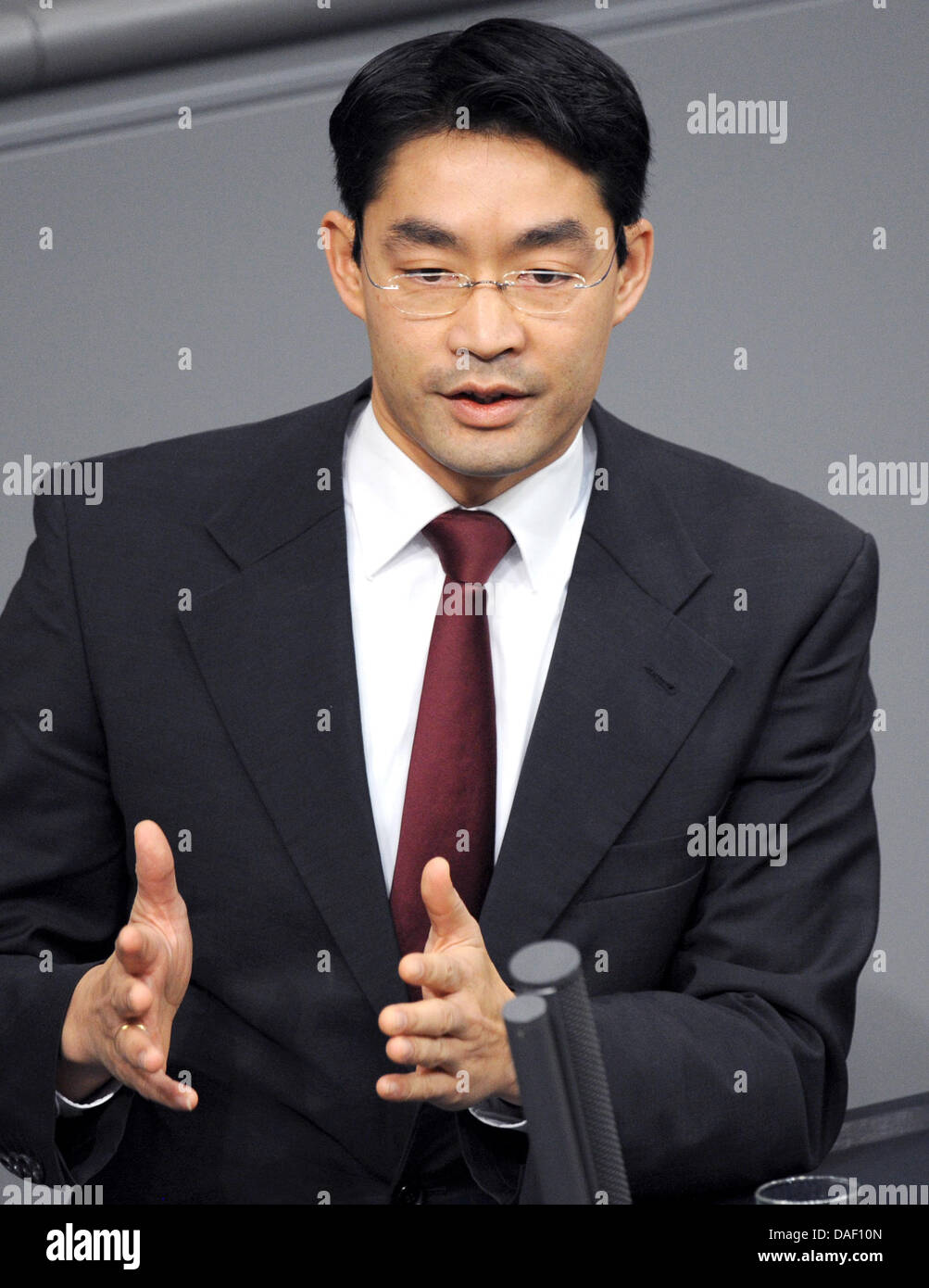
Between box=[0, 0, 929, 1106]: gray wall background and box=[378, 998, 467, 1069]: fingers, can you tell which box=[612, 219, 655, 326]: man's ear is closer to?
box=[0, 0, 929, 1106]: gray wall background

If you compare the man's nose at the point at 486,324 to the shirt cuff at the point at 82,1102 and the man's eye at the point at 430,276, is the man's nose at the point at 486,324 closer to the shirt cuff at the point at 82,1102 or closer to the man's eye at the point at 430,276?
the man's eye at the point at 430,276

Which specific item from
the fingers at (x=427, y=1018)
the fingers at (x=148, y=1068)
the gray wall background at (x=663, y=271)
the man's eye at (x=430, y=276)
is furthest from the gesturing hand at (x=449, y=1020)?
the gray wall background at (x=663, y=271)

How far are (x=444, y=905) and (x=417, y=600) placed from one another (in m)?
0.46

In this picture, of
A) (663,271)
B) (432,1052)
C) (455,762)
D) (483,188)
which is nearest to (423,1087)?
(432,1052)

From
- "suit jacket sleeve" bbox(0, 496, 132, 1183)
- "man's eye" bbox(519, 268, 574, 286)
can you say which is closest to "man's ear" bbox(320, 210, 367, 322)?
"man's eye" bbox(519, 268, 574, 286)

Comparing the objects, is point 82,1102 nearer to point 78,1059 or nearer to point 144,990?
point 78,1059

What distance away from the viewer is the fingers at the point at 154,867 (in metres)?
1.44

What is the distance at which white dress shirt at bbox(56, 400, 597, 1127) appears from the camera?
1.75m

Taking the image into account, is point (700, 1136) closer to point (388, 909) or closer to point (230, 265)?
point (388, 909)

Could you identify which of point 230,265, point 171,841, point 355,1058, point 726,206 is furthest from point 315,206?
point 355,1058

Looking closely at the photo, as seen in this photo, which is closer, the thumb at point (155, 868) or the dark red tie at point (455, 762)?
the thumb at point (155, 868)

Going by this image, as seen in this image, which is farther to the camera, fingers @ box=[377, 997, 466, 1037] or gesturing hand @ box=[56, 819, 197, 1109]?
gesturing hand @ box=[56, 819, 197, 1109]

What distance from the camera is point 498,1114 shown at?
1499 mm

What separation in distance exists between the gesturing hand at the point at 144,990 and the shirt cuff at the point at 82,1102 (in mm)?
75
